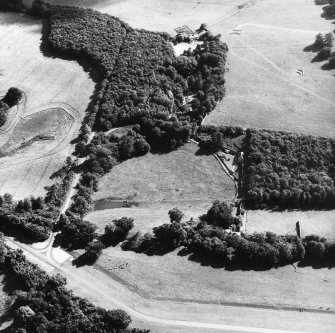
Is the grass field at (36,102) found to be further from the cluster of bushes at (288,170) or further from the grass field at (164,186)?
the cluster of bushes at (288,170)

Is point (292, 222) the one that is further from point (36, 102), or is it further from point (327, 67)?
point (36, 102)

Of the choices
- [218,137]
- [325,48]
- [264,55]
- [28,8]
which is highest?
[28,8]

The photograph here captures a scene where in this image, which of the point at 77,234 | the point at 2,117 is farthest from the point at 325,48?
the point at 2,117

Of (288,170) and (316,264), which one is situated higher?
(288,170)

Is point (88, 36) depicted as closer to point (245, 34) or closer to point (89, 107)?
point (89, 107)

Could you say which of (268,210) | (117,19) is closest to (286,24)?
(117,19)

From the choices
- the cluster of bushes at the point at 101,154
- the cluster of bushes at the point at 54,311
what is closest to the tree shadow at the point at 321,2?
the cluster of bushes at the point at 101,154

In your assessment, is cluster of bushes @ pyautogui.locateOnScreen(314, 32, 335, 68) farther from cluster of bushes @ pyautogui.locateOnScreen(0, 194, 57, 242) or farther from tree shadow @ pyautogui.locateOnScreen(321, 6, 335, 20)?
cluster of bushes @ pyautogui.locateOnScreen(0, 194, 57, 242)
